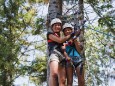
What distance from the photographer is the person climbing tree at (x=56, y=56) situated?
4727 millimetres

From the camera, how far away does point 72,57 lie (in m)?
4.93

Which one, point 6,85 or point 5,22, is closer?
point 6,85

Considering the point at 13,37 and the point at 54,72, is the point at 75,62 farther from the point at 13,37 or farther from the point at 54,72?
the point at 13,37

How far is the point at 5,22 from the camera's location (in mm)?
12180

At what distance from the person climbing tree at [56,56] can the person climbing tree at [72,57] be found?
105 mm

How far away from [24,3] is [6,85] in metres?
3.55

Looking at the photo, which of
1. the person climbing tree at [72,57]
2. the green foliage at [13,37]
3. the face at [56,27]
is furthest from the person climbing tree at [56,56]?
the green foliage at [13,37]

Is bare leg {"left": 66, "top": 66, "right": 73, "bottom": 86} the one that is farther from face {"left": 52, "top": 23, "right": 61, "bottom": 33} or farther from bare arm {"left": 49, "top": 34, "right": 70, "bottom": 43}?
face {"left": 52, "top": 23, "right": 61, "bottom": 33}

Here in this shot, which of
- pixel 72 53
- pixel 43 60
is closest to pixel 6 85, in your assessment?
pixel 43 60

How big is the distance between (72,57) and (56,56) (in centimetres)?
29

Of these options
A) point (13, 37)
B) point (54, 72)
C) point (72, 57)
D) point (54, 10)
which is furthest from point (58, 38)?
point (13, 37)

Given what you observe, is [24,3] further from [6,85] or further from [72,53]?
[72,53]

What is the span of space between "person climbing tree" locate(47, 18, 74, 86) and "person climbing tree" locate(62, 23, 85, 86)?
11 centimetres

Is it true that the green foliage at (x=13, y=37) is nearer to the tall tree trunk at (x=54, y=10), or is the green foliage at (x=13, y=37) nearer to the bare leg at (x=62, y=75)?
the tall tree trunk at (x=54, y=10)
